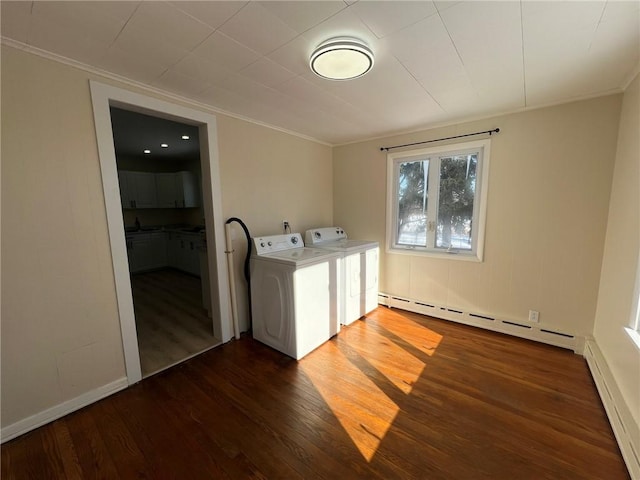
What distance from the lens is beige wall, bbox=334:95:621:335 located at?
2.15 m

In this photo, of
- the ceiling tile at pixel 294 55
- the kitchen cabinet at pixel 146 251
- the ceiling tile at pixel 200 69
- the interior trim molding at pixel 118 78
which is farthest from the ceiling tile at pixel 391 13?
the kitchen cabinet at pixel 146 251

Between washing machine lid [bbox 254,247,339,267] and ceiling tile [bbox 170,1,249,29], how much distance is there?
1.60 metres

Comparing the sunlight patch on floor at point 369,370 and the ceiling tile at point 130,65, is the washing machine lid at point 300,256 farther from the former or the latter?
the ceiling tile at point 130,65

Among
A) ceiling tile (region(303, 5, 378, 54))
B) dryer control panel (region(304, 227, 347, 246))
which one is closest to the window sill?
dryer control panel (region(304, 227, 347, 246))

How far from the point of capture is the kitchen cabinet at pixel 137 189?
507 centimetres

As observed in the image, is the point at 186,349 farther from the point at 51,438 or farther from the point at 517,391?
the point at 517,391

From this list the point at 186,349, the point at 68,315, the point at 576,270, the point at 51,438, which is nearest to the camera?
the point at 51,438

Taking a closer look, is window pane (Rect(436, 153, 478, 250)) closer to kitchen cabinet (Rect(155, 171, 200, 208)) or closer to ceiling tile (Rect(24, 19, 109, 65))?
ceiling tile (Rect(24, 19, 109, 65))

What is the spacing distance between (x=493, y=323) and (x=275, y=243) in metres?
2.46

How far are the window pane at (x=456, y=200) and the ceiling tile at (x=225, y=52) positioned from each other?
2.33 m

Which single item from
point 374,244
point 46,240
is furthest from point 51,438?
point 374,244

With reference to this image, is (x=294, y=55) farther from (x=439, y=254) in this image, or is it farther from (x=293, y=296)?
(x=439, y=254)

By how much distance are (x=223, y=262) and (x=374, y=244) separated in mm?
1785

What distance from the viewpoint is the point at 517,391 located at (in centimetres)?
188
